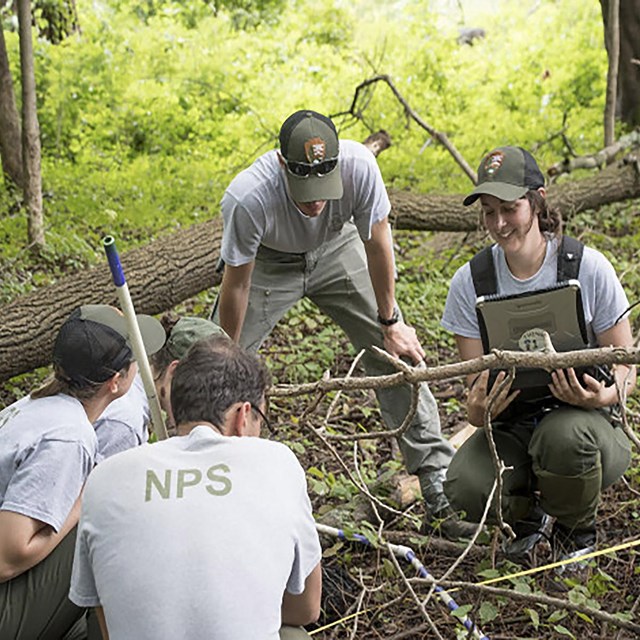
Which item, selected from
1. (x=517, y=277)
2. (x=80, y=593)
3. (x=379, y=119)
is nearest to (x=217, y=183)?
(x=379, y=119)

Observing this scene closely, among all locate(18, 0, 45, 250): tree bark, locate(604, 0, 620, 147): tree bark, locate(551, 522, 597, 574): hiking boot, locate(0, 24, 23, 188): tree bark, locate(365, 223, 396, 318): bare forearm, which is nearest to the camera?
locate(551, 522, 597, 574): hiking boot

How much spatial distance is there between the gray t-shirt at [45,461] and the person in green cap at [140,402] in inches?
10.9

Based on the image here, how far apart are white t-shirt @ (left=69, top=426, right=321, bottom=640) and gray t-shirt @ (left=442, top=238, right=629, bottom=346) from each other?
1.42 meters

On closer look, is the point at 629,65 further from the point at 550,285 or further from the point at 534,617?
the point at 534,617

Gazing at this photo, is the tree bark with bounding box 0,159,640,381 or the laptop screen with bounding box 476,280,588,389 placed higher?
the laptop screen with bounding box 476,280,588,389

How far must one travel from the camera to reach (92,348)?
232cm

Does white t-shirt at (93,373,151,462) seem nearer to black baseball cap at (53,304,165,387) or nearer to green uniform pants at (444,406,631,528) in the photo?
black baseball cap at (53,304,165,387)

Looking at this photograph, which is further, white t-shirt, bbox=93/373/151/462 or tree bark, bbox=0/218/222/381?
tree bark, bbox=0/218/222/381

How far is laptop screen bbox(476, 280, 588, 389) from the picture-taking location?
2732 millimetres

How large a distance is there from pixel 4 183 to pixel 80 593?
651 cm

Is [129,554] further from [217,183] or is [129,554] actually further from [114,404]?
[217,183]

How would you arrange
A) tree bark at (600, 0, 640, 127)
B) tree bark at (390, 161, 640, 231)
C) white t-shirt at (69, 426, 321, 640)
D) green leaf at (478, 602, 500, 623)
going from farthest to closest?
1. tree bark at (600, 0, 640, 127)
2. tree bark at (390, 161, 640, 231)
3. green leaf at (478, 602, 500, 623)
4. white t-shirt at (69, 426, 321, 640)

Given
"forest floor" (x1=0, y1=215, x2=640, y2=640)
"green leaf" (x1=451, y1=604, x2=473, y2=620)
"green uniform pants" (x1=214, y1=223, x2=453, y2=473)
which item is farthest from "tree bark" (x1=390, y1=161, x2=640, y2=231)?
"green leaf" (x1=451, y1=604, x2=473, y2=620)

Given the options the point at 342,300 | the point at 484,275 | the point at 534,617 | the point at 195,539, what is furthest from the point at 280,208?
the point at 195,539
